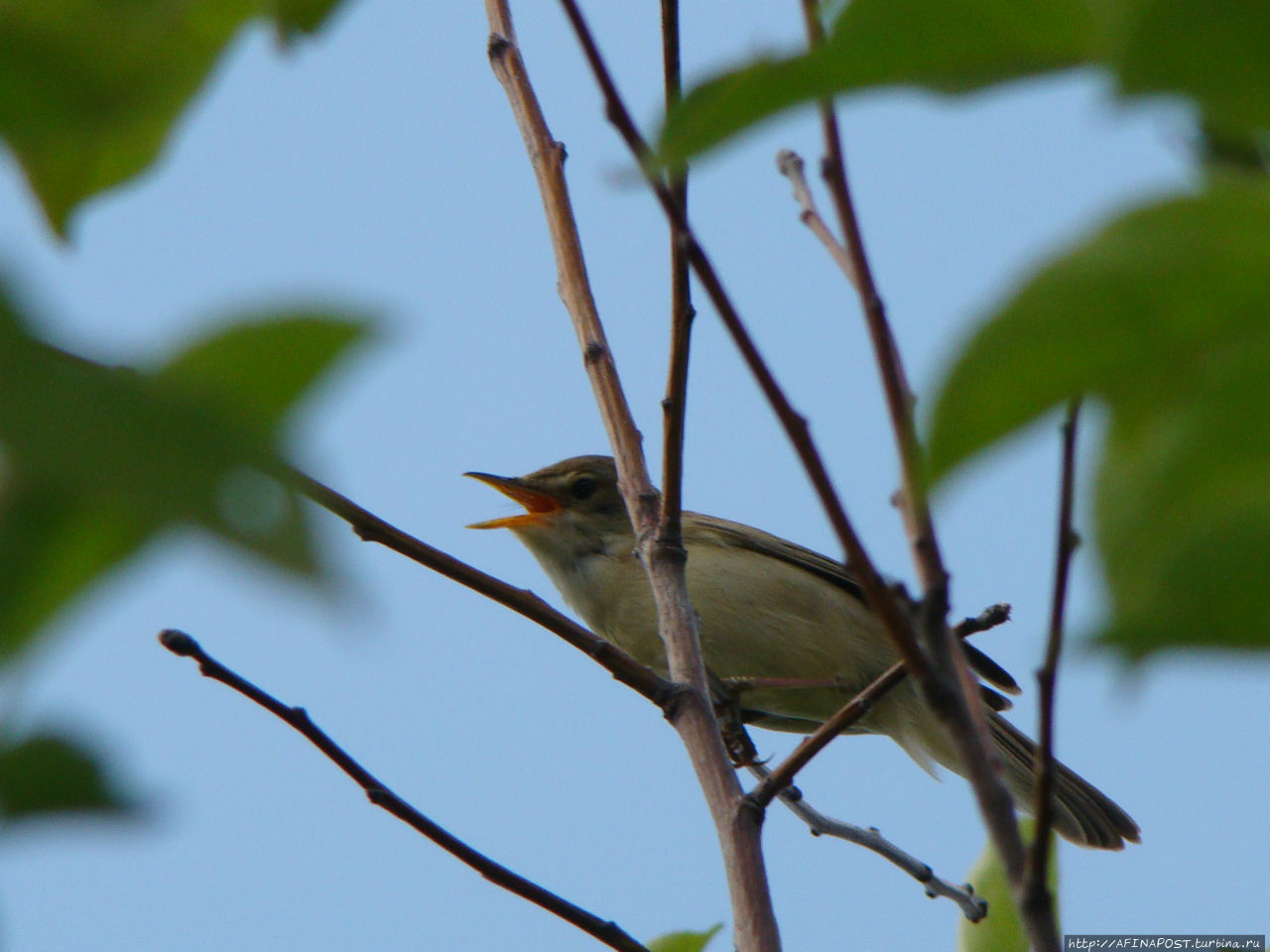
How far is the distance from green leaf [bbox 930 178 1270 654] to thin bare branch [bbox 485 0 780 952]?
2.00 metres

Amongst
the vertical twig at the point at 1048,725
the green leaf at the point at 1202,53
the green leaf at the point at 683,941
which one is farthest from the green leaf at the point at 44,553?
the green leaf at the point at 683,941

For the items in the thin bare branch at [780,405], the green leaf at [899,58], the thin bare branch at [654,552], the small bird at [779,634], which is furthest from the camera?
the small bird at [779,634]

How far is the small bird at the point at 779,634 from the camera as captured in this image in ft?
20.5

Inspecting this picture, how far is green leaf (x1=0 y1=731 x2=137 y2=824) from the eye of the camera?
27.3 inches

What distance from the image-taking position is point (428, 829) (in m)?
2.72

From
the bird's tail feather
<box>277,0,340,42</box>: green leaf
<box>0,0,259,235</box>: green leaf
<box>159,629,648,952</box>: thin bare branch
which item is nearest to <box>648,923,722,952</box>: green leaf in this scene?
<box>159,629,648,952</box>: thin bare branch

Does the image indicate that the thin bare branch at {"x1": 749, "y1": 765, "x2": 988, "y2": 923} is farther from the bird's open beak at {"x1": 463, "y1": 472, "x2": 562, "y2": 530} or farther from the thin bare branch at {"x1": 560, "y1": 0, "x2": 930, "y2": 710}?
the bird's open beak at {"x1": 463, "y1": 472, "x2": 562, "y2": 530}

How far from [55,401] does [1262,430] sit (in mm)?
697

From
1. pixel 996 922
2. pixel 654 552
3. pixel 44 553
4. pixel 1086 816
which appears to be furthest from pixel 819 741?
pixel 1086 816

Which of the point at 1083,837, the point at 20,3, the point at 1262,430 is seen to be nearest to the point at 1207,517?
the point at 1262,430

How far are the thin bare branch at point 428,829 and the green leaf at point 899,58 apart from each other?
199 cm

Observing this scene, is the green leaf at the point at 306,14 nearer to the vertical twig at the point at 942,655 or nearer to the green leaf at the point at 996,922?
the vertical twig at the point at 942,655

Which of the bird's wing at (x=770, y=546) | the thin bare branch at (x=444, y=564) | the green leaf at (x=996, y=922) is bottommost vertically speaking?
the green leaf at (x=996, y=922)

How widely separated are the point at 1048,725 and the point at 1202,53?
1.10 m
